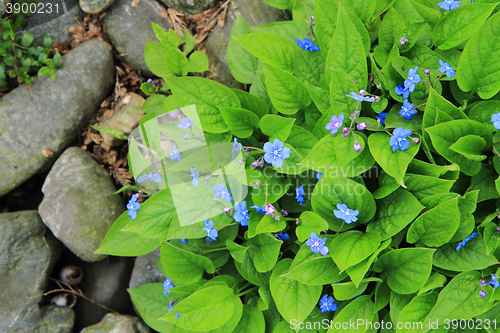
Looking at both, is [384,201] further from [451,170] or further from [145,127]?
[145,127]

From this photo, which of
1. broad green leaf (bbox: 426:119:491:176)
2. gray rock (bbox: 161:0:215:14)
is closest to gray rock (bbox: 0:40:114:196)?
gray rock (bbox: 161:0:215:14)

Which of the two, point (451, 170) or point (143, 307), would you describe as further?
point (143, 307)

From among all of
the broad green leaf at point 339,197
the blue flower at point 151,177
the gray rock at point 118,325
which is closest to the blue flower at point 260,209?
the broad green leaf at point 339,197

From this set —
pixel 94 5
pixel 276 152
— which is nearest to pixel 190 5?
pixel 94 5

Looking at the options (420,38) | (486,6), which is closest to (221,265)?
(420,38)

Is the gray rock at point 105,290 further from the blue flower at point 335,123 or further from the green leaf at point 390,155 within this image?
the green leaf at point 390,155

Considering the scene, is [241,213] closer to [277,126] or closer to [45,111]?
[277,126]

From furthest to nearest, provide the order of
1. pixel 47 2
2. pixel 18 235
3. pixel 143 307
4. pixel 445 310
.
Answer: pixel 47 2 < pixel 18 235 < pixel 143 307 < pixel 445 310

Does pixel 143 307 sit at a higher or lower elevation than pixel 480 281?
lower
